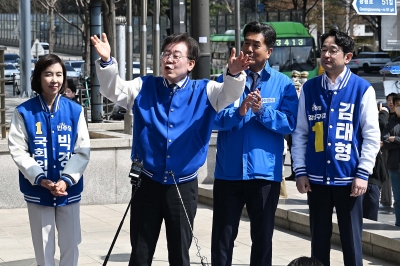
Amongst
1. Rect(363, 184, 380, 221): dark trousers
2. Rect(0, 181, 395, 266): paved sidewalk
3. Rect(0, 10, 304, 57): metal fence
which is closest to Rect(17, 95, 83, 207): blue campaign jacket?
Rect(0, 181, 395, 266): paved sidewalk

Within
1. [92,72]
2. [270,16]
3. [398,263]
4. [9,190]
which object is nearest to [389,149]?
[398,263]

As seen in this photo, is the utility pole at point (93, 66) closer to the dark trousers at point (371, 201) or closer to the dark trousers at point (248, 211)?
the dark trousers at point (371, 201)

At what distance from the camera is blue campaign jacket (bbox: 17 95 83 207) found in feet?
18.1

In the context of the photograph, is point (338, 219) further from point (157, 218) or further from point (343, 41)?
point (157, 218)

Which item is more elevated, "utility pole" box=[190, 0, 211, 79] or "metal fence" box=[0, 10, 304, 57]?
"metal fence" box=[0, 10, 304, 57]

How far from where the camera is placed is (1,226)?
30.0 ft

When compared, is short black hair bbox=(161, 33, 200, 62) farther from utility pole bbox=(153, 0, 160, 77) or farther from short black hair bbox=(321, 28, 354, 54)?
utility pole bbox=(153, 0, 160, 77)

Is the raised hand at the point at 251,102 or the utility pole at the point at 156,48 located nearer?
the raised hand at the point at 251,102

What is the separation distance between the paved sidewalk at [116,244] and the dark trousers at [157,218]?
2405 mm

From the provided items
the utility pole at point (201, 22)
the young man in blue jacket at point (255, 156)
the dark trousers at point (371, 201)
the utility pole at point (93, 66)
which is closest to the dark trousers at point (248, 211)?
the young man in blue jacket at point (255, 156)

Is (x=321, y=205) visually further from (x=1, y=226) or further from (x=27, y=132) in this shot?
(x=1, y=226)

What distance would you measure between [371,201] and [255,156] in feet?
12.1

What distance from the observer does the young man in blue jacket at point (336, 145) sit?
213 inches

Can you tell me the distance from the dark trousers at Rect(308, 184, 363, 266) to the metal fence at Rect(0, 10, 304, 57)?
118 feet
